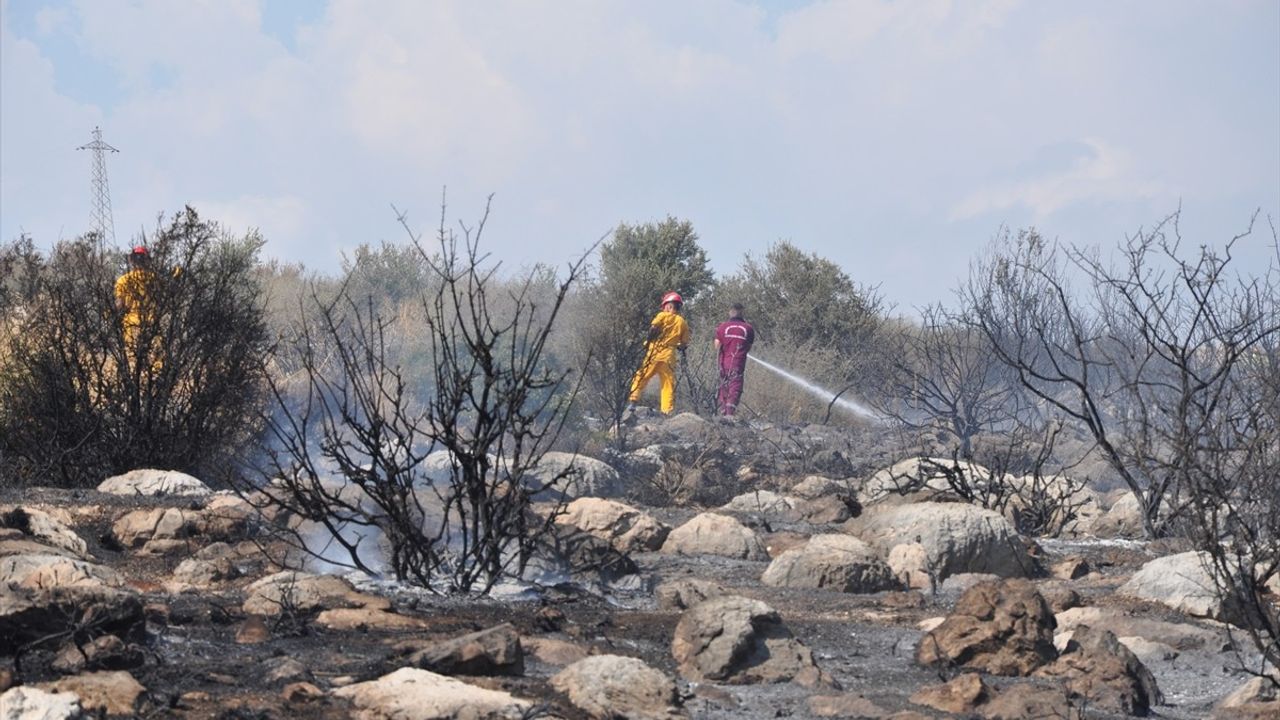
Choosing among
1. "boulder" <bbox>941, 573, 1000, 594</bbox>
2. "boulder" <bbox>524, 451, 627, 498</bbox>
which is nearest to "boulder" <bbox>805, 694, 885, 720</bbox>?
"boulder" <bbox>941, 573, 1000, 594</bbox>

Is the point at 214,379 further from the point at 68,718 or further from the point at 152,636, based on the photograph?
the point at 68,718

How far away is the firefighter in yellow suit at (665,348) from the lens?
19.1 metres

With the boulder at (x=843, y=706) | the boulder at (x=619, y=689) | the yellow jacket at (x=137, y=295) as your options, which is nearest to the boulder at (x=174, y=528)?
the yellow jacket at (x=137, y=295)

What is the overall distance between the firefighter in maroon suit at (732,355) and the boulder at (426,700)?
16.5 m

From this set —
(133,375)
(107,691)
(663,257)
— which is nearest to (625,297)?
(663,257)

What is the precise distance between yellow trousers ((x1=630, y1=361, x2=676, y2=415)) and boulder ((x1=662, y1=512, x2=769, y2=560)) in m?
8.95

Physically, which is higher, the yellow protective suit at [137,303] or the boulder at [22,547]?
the yellow protective suit at [137,303]

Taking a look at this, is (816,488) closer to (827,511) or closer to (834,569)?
(827,511)

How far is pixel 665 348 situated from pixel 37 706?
15.8 m

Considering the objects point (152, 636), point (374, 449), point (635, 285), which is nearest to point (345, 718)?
point (152, 636)

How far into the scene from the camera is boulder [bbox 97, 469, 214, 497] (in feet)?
34.1

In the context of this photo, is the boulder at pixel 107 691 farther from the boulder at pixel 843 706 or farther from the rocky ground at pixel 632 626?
the boulder at pixel 843 706

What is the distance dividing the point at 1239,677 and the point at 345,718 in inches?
158

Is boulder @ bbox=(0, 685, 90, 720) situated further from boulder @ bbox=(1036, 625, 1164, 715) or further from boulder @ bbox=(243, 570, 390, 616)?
boulder @ bbox=(1036, 625, 1164, 715)
